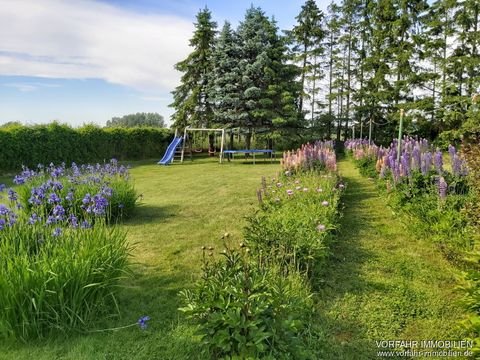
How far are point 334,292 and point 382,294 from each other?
416mm

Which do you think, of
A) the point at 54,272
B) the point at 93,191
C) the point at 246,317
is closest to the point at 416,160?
the point at 246,317

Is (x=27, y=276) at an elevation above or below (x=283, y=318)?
above

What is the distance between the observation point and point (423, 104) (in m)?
19.7

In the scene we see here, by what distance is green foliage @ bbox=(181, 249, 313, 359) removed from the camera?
2.00 meters

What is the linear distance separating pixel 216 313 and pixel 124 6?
637cm

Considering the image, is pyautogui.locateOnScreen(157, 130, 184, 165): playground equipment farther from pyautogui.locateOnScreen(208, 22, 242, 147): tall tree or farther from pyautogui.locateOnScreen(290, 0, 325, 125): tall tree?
pyautogui.locateOnScreen(290, 0, 325, 125): tall tree

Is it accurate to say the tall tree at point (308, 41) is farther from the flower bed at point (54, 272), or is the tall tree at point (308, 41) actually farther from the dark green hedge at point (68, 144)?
the flower bed at point (54, 272)

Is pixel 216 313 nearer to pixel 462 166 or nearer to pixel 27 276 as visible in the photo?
pixel 27 276

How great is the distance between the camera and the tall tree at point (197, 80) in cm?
2114

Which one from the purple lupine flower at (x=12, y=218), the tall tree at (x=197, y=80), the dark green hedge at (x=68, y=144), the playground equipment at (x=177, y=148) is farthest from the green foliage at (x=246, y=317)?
the tall tree at (x=197, y=80)

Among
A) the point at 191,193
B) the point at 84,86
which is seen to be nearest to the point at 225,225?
the point at 191,193

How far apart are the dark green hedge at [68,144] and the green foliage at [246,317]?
1182 centimetres

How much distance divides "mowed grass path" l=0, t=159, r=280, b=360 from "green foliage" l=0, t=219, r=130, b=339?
0.14 m

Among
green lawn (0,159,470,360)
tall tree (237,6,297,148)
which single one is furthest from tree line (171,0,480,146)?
green lawn (0,159,470,360)
